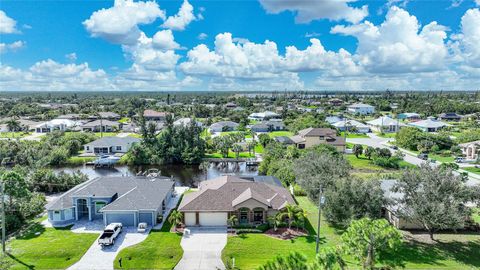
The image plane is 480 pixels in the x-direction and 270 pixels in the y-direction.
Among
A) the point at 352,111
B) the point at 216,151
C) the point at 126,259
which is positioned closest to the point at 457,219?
the point at 126,259

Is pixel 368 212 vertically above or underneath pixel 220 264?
above

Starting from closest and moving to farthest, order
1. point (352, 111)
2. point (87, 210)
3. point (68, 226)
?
point (68, 226) → point (87, 210) → point (352, 111)

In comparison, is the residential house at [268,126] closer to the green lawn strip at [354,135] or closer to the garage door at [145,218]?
the green lawn strip at [354,135]

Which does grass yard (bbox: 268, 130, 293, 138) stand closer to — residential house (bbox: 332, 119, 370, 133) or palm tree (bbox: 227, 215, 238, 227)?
residential house (bbox: 332, 119, 370, 133)

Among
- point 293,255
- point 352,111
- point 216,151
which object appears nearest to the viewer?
point 293,255

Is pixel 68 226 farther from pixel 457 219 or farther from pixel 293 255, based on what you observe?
pixel 457 219

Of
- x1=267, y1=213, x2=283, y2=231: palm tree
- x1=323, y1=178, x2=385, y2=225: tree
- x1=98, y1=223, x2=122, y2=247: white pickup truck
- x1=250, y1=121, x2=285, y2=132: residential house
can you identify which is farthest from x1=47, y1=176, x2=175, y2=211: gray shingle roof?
x1=250, y1=121, x2=285, y2=132: residential house
